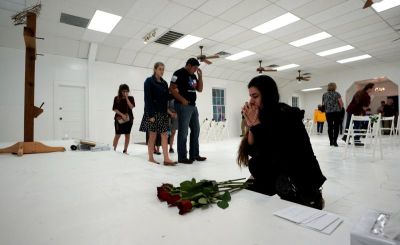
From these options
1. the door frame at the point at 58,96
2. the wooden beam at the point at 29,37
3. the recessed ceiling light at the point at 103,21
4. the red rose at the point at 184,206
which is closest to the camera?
the red rose at the point at 184,206

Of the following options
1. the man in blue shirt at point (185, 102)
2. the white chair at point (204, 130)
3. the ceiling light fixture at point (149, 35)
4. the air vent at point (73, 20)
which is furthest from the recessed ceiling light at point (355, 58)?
the air vent at point (73, 20)

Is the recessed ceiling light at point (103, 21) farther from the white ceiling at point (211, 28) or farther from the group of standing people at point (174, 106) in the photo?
the group of standing people at point (174, 106)

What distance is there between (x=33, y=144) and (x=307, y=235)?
2.50 m

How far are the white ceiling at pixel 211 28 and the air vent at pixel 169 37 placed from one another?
0.67 feet

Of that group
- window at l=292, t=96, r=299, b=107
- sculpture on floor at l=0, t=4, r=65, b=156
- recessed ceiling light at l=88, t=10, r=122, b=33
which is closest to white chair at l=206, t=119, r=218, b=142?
Answer: recessed ceiling light at l=88, t=10, r=122, b=33

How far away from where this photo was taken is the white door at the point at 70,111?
6.33m

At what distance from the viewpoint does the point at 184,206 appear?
0.64m

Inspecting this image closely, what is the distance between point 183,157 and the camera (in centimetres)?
278

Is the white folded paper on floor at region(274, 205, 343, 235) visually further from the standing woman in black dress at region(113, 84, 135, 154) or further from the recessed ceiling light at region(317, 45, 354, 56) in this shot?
the recessed ceiling light at region(317, 45, 354, 56)

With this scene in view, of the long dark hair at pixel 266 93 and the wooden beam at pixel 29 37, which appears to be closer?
the long dark hair at pixel 266 93

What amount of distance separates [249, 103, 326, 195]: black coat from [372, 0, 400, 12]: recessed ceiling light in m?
5.20

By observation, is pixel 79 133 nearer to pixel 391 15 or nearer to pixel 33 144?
pixel 33 144

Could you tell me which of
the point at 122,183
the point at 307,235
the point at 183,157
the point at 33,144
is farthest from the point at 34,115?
the point at 307,235

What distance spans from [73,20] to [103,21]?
1.91 ft
